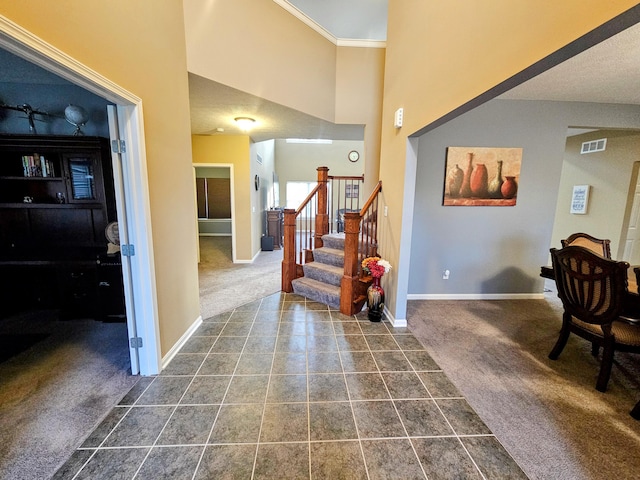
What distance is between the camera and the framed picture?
14.9 feet

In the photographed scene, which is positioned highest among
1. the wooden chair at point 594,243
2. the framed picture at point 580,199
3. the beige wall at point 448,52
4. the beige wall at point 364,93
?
the beige wall at point 364,93

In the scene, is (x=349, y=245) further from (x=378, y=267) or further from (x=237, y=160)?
(x=237, y=160)

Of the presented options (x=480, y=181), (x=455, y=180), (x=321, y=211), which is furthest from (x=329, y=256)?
(x=480, y=181)

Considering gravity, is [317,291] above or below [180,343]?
above

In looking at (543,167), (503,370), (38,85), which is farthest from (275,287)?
(543,167)

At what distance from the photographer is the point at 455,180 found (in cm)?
355

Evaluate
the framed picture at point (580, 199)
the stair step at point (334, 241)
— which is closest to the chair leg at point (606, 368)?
the stair step at point (334, 241)

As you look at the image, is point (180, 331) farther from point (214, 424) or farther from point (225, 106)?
point (225, 106)

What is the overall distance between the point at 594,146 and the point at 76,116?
24.2 feet

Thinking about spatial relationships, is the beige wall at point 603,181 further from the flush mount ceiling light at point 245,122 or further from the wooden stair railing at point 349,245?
the flush mount ceiling light at point 245,122

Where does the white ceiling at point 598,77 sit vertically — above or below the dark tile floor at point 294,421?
above

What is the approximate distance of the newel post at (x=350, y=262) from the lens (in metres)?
3.18

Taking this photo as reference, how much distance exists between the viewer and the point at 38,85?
2.80 m

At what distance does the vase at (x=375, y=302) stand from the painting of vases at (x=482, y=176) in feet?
5.21
